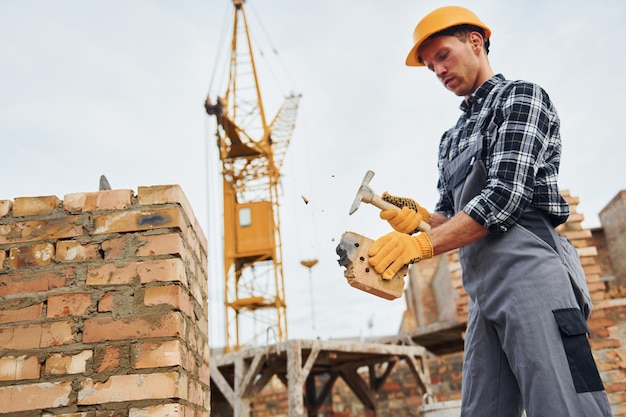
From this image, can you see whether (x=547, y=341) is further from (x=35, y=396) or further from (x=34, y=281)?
(x=34, y=281)

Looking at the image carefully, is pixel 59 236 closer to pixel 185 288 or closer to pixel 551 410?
pixel 185 288

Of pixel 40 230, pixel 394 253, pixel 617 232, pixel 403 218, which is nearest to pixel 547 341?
pixel 394 253

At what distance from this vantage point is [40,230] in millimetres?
2277

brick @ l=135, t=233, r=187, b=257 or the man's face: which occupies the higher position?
the man's face

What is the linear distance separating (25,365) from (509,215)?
1.81m

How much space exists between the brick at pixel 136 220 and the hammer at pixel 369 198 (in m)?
0.81

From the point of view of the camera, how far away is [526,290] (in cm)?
165

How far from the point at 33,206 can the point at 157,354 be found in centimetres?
85

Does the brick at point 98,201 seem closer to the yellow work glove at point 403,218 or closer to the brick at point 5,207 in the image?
the brick at point 5,207

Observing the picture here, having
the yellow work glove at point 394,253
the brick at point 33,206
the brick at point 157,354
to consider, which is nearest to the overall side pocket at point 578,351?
the yellow work glove at point 394,253

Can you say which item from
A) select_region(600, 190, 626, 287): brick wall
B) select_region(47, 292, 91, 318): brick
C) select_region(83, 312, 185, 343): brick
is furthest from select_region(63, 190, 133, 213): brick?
select_region(600, 190, 626, 287): brick wall

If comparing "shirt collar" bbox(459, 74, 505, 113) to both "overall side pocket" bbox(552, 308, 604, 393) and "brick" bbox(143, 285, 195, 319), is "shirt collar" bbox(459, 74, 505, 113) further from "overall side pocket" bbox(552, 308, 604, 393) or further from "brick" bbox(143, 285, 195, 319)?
"brick" bbox(143, 285, 195, 319)

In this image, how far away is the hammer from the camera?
6.23 ft

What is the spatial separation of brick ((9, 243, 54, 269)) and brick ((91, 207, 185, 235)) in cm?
19
